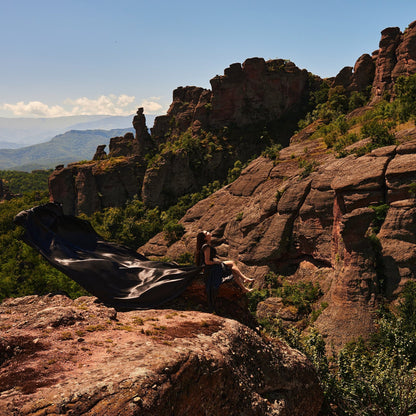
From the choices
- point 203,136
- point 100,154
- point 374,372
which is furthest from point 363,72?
point 374,372

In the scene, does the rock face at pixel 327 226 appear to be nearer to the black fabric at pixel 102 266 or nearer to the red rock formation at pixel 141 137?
the black fabric at pixel 102 266

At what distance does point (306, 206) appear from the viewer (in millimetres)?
28875

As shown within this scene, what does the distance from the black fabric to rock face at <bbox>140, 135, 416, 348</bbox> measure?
13.7 m

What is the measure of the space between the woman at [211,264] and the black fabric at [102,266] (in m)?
0.35

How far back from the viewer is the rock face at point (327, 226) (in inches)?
759

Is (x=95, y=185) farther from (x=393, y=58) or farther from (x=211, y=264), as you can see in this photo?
(x=211, y=264)

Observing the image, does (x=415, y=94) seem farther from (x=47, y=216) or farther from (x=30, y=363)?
(x=30, y=363)

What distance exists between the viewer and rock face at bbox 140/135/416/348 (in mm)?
19281

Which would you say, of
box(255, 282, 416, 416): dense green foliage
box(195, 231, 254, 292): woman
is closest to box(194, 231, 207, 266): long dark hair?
box(195, 231, 254, 292): woman

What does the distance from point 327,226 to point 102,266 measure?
22.7m

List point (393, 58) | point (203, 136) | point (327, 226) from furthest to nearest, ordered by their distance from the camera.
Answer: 1. point (203, 136)
2. point (393, 58)
3. point (327, 226)

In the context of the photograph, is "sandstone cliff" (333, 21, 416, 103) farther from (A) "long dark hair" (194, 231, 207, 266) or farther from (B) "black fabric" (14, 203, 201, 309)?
(B) "black fabric" (14, 203, 201, 309)

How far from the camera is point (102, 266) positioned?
8.98 meters

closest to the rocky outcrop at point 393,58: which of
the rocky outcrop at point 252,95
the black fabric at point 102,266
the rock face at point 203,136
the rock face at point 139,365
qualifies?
the rock face at point 203,136
